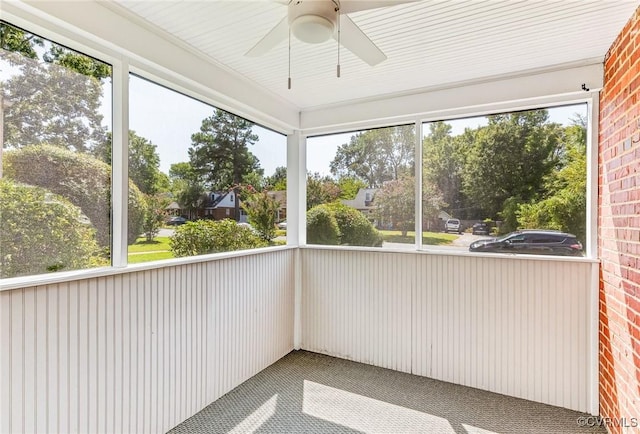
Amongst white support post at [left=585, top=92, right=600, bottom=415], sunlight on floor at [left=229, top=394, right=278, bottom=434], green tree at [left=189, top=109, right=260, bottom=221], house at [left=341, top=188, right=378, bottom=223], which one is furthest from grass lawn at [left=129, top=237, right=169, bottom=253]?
white support post at [left=585, top=92, right=600, bottom=415]

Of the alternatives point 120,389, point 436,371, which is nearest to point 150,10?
point 120,389

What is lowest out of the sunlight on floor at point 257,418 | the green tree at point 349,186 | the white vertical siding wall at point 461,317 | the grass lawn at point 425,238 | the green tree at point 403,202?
the sunlight on floor at point 257,418

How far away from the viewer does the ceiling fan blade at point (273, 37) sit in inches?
61.6

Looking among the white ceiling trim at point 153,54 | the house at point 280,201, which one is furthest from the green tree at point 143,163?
the house at point 280,201

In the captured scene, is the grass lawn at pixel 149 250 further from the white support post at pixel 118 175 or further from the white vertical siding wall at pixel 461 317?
the white vertical siding wall at pixel 461 317

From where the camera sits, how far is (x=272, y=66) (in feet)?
8.34

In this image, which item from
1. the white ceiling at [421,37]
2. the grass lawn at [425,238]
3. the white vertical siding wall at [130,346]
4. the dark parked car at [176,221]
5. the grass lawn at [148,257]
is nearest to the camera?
the white vertical siding wall at [130,346]

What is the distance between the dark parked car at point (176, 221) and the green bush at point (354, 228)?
5.19 feet

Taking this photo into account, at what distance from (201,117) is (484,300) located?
2754mm

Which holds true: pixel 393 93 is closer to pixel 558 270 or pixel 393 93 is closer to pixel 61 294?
pixel 558 270

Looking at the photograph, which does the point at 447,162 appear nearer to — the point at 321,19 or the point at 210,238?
the point at 321,19

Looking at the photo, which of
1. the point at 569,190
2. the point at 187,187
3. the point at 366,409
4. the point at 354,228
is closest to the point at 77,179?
the point at 187,187

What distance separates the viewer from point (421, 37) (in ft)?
6.95

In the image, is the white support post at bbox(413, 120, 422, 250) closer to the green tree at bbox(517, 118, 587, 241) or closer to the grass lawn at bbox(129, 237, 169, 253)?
the green tree at bbox(517, 118, 587, 241)
